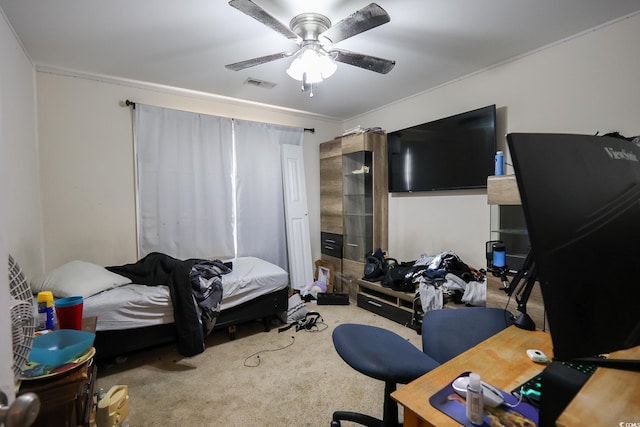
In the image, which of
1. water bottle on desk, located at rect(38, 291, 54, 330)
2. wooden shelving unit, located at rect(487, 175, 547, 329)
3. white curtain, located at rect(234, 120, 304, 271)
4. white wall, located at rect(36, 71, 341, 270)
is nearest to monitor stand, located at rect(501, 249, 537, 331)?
wooden shelving unit, located at rect(487, 175, 547, 329)

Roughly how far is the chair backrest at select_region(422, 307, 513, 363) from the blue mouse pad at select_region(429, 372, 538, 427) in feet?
1.86

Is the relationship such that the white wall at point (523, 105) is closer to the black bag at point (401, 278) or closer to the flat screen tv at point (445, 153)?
the flat screen tv at point (445, 153)

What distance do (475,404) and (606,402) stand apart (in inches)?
10.9

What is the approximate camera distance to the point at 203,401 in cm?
187

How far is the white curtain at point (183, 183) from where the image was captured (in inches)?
123

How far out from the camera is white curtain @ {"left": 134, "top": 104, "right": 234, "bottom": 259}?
3.13 metres

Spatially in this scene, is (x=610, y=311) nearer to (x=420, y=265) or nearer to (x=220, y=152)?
(x=420, y=265)

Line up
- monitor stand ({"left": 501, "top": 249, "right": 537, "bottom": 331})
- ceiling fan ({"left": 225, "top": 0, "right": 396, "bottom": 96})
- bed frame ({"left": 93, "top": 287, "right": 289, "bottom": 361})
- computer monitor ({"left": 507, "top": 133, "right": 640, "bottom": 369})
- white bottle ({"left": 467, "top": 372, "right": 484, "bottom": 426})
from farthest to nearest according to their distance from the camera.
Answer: bed frame ({"left": 93, "top": 287, "right": 289, "bottom": 361}) → ceiling fan ({"left": 225, "top": 0, "right": 396, "bottom": 96}) → monitor stand ({"left": 501, "top": 249, "right": 537, "bottom": 331}) → white bottle ({"left": 467, "top": 372, "right": 484, "bottom": 426}) → computer monitor ({"left": 507, "top": 133, "right": 640, "bottom": 369})

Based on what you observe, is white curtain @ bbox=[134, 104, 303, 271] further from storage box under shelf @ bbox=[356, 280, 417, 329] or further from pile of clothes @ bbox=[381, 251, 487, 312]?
pile of clothes @ bbox=[381, 251, 487, 312]

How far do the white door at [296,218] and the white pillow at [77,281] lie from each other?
6.55 ft

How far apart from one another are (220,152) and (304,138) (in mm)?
1262

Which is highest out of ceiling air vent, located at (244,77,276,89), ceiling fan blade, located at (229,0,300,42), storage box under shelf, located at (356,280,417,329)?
ceiling air vent, located at (244,77,276,89)

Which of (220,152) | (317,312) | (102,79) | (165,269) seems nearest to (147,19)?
(102,79)

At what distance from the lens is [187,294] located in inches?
91.6
